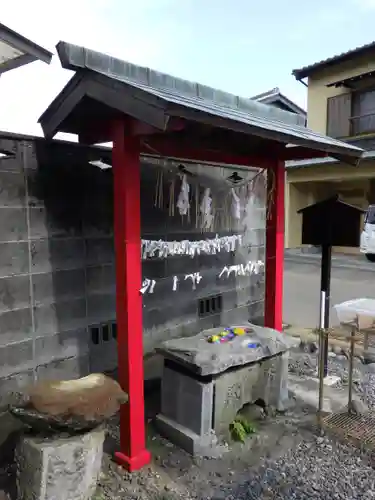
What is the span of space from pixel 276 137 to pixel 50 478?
335 centimetres

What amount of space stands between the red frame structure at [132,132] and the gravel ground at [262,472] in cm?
27

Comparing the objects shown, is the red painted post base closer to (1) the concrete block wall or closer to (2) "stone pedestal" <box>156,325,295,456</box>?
(2) "stone pedestal" <box>156,325,295,456</box>

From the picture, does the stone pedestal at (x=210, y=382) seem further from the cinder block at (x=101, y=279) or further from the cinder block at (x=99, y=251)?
the cinder block at (x=99, y=251)

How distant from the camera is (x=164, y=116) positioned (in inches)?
110

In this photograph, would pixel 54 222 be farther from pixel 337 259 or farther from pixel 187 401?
pixel 337 259

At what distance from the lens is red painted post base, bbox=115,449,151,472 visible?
3.68 meters

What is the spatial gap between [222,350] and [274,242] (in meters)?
1.97

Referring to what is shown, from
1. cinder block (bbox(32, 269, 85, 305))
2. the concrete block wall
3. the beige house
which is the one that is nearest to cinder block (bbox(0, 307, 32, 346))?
the concrete block wall

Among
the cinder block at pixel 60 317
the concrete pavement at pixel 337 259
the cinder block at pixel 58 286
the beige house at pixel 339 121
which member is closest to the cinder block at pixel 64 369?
the cinder block at pixel 60 317

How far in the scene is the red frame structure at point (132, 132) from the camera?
2982 millimetres

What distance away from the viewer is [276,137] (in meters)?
3.55

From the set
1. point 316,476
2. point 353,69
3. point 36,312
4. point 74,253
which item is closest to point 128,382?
point 36,312

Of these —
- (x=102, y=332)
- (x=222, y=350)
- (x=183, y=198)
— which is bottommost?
(x=222, y=350)

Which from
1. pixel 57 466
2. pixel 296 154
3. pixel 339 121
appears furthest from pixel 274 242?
pixel 339 121
